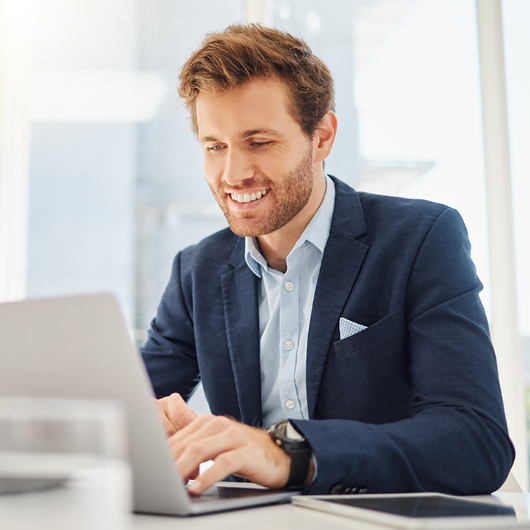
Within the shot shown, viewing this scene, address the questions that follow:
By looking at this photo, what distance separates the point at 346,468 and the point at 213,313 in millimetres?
856

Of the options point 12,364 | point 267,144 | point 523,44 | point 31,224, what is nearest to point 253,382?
point 267,144

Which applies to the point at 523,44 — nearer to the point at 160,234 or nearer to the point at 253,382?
the point at 160,234

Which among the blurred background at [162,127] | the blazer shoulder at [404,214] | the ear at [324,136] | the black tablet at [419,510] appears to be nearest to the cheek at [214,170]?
the ear at [324,136]

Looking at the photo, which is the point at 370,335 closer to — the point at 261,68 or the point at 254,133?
the point at 254,133

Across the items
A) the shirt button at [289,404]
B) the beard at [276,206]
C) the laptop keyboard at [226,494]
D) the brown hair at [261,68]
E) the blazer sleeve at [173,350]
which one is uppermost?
the brown hair at [261,68]

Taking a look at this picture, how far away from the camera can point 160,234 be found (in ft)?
9.36

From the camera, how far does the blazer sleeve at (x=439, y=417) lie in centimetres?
80

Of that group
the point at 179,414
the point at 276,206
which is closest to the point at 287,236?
the point at 276,206

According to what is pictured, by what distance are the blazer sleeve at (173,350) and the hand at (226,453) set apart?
0.87 meters

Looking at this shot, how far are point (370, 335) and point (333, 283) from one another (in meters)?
0.17

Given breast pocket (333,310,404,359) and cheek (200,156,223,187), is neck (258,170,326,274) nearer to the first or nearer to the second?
cheek (200,156,223,187)

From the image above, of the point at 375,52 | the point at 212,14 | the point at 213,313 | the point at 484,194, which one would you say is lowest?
the point at 213,313

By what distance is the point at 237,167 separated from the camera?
1532 millimetres

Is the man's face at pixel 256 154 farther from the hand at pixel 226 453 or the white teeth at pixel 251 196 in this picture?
the hand at pixel 226 453
